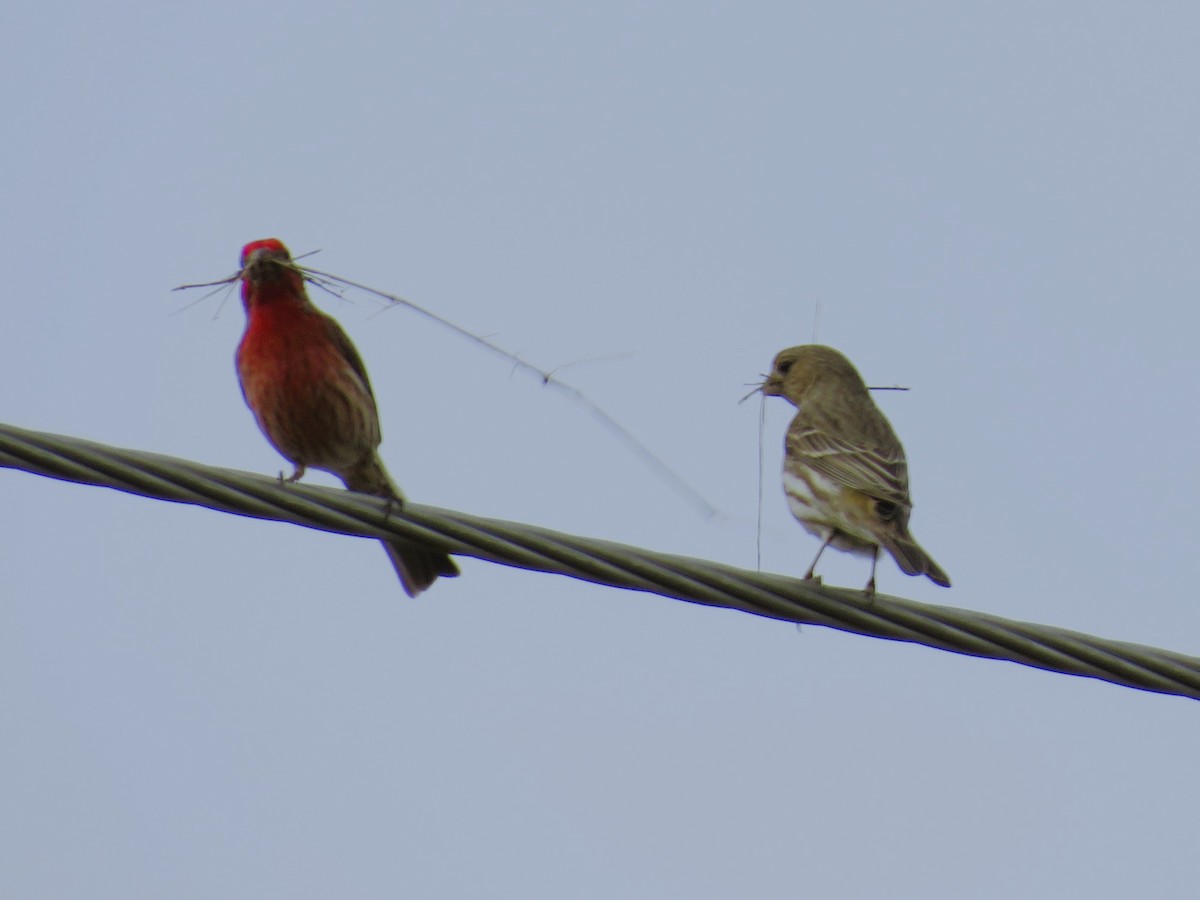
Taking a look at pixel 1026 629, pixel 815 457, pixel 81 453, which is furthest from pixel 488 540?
pixel 815 457

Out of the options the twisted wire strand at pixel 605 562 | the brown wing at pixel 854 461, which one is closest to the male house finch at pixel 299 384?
the brown wing at pixel 854 461

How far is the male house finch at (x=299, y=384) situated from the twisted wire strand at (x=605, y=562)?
296 cm

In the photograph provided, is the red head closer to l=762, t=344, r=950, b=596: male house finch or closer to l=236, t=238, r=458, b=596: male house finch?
l=236, t=238, r=458, b=596: male house finch

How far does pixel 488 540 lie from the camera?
16.3 feet

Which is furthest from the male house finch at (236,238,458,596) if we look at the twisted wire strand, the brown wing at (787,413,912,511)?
the twisted wire strand

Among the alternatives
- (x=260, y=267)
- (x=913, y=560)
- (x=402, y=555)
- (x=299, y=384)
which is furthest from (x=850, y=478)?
(x=260, y=267)

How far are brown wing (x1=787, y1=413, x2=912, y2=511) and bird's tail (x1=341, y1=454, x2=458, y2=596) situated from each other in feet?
6.53

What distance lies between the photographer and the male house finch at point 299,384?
26.5ft

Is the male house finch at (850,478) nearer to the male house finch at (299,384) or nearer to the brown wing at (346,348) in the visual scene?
the male house finch at (299,384)

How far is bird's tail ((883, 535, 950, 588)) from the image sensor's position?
754cm

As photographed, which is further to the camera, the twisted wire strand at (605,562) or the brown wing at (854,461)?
the brown wing at (854,461)

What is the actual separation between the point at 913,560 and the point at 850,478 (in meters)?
0.77

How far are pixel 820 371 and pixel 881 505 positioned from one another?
6.50ft

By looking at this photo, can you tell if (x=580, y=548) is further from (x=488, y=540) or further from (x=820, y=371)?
(x=820, y=371)
